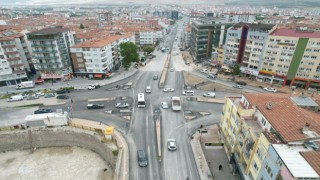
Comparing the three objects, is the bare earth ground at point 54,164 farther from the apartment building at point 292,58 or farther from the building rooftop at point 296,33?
the building rooftop at point 296,33

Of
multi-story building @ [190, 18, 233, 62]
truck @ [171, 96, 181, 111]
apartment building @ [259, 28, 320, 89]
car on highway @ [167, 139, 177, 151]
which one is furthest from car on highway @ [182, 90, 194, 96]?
multi-story building @ [190, 18, 233, 62]

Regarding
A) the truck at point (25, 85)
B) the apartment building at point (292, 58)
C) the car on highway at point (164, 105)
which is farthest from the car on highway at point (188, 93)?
the truck at point (25, 85)

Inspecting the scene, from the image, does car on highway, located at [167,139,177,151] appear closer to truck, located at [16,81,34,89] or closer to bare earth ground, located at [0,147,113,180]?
bare earth ground, located at [0,147,113,180]

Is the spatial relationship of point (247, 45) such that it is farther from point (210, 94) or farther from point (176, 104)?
point (176, 104)

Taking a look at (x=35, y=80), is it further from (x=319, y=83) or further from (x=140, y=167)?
(x=319, y=83)

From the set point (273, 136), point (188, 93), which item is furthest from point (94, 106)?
point (273, 136)
